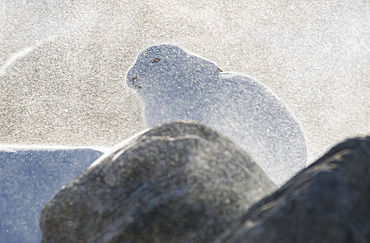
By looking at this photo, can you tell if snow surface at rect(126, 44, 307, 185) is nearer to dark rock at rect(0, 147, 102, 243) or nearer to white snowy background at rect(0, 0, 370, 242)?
white snowy background at rect(0, 0, 370, 242)

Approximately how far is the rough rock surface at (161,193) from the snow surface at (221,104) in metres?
0.29

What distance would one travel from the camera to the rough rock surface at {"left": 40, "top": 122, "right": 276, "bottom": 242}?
680 millimetres

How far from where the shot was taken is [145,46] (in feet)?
4.81

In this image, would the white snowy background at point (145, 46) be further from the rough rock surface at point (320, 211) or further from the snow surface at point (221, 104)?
the rough rock surface at point (320, 211)

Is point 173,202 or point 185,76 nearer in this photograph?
point 173,202

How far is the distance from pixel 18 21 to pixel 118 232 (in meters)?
1.15

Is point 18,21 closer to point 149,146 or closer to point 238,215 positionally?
point 149,146

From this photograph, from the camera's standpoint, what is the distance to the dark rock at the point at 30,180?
0.90 m

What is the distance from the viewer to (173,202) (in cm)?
69

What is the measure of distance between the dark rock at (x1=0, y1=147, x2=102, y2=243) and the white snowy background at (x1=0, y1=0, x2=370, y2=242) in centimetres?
16

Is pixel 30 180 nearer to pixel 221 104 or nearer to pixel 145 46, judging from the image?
pixel 221 104

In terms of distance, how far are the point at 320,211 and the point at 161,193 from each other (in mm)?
286

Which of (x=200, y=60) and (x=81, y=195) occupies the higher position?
(x=200, y=60)

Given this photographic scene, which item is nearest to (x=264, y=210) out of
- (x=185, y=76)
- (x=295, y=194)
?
(x=295, y=194)
